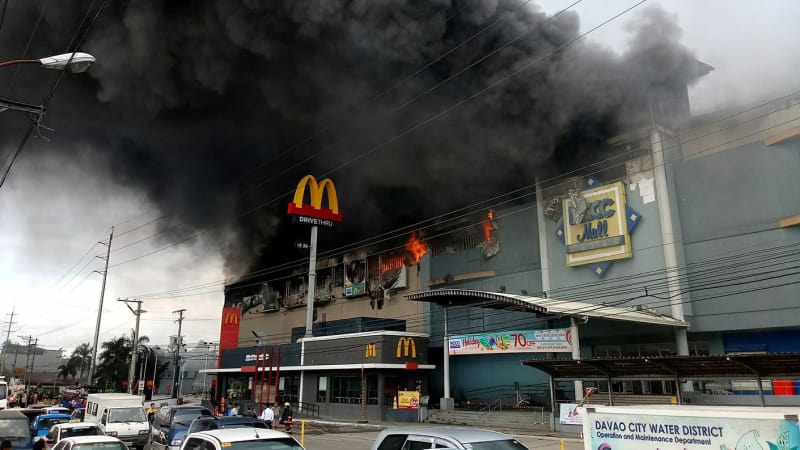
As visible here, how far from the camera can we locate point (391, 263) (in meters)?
44.1

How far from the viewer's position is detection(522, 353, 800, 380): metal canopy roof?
11961mm

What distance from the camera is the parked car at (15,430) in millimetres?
13258

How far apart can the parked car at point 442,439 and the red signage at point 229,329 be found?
49.4 meters

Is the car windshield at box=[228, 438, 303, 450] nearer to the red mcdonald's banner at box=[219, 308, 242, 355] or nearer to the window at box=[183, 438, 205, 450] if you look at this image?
the window at box=[183, 438, 205, 450]

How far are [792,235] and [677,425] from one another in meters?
22.0

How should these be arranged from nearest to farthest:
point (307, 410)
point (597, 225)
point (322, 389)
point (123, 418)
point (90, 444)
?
point (90, 444), point (123, 418), point (597, 225), point (322, 389), point (307, 410)

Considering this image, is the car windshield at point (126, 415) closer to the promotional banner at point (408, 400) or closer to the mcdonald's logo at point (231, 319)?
the promotional banner at point (408, 400)

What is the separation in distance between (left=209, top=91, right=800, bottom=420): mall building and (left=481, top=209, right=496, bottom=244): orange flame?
4.6 inches

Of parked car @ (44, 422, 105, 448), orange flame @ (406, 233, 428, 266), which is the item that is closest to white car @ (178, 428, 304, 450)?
parked car @ (44, 422, 105, 448)

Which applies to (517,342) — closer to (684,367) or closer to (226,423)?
(684,367)

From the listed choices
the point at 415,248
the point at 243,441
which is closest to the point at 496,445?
the point at 243,441

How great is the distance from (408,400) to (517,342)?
7.49 metres

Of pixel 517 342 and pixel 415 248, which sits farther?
pixel 415 248

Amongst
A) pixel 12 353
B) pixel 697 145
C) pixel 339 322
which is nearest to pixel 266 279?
pixel 339 322
